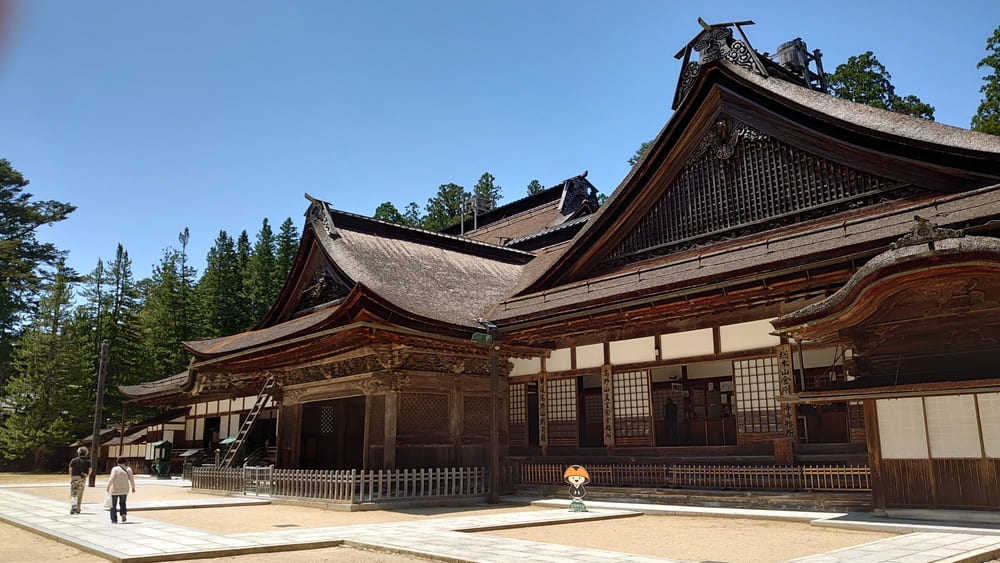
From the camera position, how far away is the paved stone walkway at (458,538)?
24.1ft

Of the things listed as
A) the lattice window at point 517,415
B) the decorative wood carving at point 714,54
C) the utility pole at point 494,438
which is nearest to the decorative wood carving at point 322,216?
the utility pole at point 494,438

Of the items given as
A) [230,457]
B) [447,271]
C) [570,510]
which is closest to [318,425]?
[230,457]

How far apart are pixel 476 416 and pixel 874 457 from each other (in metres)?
9.33

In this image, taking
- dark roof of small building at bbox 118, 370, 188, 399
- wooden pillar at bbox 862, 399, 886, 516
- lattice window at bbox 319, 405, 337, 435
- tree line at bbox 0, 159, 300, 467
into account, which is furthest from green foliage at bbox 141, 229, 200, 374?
wooden pillar at bbox 862, 399, 886, 516

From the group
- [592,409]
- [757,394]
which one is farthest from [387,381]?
[757,394]

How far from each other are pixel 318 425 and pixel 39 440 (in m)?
20.5

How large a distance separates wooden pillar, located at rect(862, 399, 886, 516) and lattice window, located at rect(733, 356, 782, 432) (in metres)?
2.07

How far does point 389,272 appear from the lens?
17656 mm

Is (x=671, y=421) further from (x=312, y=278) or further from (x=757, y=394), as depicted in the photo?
(x=312, y=278)

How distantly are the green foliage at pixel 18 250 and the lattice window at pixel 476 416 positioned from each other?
4387cm

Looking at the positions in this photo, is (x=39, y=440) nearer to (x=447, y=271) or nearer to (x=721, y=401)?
(x=447, y=271)

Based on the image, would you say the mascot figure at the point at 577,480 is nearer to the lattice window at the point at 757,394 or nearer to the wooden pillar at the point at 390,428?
the lattice window at the point at 757,394

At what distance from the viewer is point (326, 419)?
2380 centimetres

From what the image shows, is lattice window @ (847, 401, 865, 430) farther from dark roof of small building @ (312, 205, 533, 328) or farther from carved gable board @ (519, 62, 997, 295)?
dark roof of small building @ (312, 205, 533, 328)
